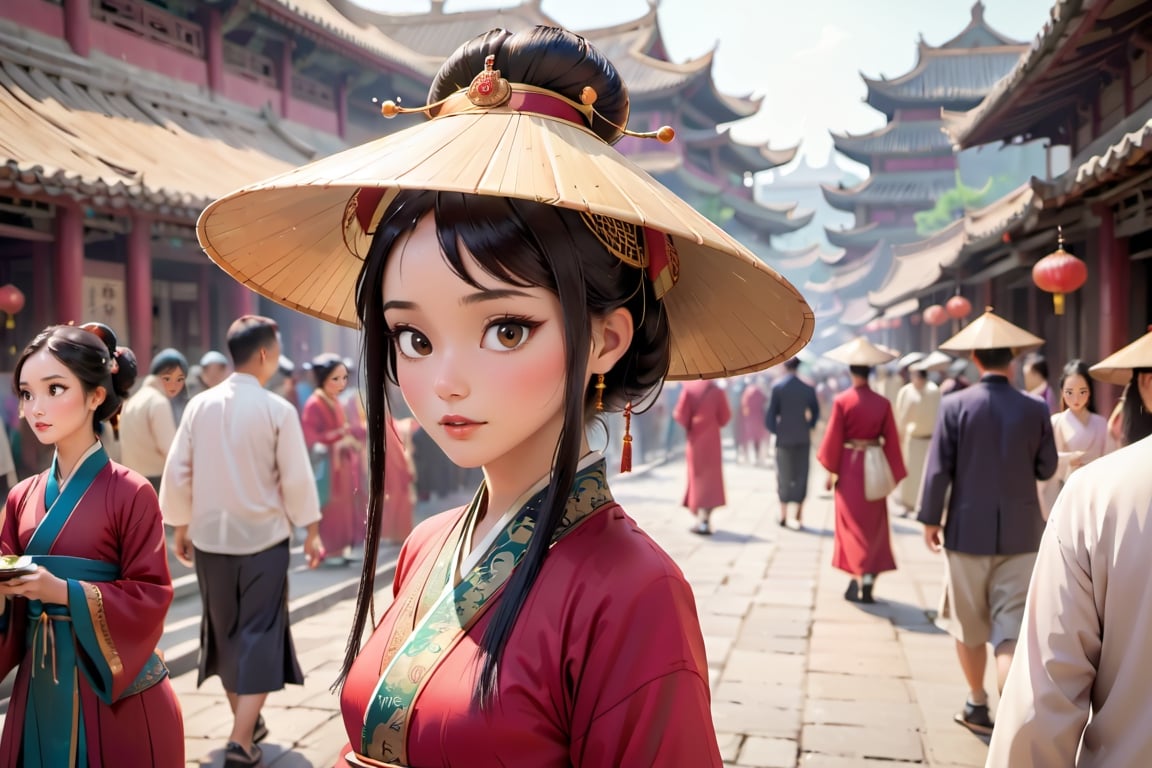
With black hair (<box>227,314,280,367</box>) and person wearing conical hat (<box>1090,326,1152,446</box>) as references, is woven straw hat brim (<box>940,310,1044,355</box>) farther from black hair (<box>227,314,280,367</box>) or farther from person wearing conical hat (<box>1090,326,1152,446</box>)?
black hair (<box>227,314,280,367</box>)

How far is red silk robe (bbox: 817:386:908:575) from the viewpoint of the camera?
6484mm

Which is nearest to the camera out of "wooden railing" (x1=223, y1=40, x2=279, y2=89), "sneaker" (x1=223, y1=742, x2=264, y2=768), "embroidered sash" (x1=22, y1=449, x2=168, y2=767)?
"embroidered sash" (x1=22, y1=449, x2=168, y2=767)

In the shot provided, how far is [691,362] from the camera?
1.74 meters

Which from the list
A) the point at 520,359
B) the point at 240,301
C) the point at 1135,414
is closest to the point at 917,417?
the point at 1135,414

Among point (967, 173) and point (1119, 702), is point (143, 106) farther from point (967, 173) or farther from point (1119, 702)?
point (967, 173)

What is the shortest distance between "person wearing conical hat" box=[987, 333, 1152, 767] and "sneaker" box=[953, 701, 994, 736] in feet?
8.94

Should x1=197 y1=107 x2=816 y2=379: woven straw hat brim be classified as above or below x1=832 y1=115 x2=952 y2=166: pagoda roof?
below

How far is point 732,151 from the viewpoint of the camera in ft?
108

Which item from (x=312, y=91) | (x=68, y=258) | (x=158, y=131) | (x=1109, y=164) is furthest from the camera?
(x=312, y=91)

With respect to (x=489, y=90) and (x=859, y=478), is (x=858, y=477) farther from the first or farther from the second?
(x=489, y=90)

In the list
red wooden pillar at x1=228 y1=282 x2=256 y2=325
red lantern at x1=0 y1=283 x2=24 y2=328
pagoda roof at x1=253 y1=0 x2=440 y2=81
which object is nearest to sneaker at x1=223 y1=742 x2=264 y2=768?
red lantern at x1=0 y1=283 x2=24 y2=328

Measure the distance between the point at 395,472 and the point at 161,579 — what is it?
5357mm

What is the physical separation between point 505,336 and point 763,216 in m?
36.3

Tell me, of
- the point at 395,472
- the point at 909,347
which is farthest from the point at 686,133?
the point at 395,472
